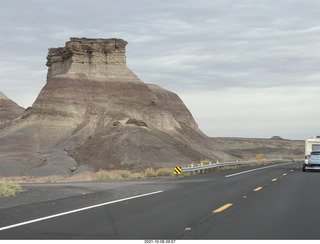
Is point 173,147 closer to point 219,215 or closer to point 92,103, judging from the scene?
point 92,103

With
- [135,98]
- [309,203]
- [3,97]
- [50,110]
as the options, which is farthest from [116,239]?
[3,97]

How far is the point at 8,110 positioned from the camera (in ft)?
367

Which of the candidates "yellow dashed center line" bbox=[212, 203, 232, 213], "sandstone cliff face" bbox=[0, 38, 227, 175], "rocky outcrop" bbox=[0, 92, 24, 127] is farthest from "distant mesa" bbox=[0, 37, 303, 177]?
"yellow dashed center line" bbox=[212, 203, 232, 213]

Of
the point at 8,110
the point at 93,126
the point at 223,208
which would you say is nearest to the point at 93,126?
the point at 93,126

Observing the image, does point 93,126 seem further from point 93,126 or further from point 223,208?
point 223,208

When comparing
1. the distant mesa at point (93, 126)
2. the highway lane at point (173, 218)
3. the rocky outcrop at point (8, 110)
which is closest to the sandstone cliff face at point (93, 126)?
the distant mesa at point (93, 126)

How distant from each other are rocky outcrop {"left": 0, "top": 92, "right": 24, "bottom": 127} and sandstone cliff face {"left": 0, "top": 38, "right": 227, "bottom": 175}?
22.4m

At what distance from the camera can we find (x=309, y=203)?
14227 mm

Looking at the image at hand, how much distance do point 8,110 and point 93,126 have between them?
1708 inches

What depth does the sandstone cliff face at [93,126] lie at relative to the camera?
6431 centimetres

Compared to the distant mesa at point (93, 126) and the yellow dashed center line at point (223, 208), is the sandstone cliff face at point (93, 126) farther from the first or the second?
the yellow dashed center line at point (223, 208)

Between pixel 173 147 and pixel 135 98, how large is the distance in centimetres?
1829

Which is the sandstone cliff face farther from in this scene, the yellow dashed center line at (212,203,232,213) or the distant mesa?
the yellow dashed center line at (212,203,232,213)

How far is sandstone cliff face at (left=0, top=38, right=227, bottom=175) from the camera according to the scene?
64.3 m
